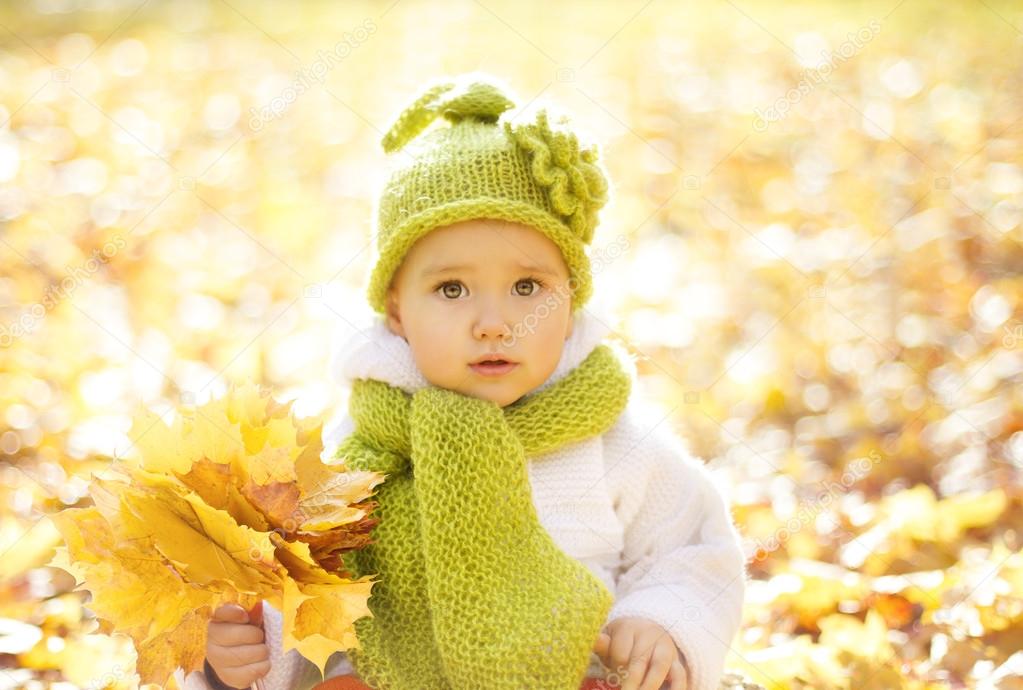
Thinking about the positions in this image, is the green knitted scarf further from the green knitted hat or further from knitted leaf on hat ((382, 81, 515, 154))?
knitted leaf on hat ((382, 81, 515, 154))

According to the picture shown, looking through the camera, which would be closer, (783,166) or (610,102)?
(783,166)

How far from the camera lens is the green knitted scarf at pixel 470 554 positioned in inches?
62.7

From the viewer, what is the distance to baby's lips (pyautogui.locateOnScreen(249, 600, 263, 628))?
Answer: 5.52 feet

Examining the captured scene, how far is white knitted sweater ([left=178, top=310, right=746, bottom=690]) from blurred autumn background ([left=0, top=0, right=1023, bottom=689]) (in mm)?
252

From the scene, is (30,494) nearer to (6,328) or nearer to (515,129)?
(6,328)

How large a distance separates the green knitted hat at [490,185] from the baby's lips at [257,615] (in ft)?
1.69

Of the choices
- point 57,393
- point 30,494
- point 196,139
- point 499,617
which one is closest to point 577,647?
point 499,617

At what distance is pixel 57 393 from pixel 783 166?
3.40 m

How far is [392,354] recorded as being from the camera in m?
1.81

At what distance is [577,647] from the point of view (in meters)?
1.61

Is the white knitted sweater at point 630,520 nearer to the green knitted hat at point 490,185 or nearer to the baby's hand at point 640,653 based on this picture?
the baby's hand at point 640,653
